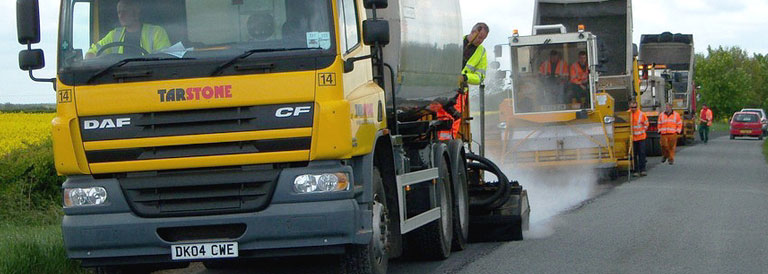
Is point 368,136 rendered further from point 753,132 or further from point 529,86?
point 753,132

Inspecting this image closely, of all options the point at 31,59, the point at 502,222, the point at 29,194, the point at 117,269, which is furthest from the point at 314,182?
the point at 29,194

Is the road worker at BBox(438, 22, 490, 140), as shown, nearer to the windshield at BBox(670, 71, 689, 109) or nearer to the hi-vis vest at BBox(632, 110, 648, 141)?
the hi-vis vest at BBox(632, 110, 648, 141)

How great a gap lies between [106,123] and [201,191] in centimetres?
78

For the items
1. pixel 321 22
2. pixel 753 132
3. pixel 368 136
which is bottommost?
pixel 753 132

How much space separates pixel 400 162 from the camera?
9625mm

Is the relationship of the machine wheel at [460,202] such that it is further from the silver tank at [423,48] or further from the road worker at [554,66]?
the road worker at [554,66]

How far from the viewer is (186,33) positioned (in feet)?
26.9

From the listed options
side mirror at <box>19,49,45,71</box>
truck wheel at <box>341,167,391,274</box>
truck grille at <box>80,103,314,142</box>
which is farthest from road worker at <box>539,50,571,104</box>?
side mirror at <box>19,49,45,71</box>

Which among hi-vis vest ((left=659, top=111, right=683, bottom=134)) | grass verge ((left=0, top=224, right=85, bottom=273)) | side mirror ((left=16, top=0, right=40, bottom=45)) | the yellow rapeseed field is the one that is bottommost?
hi-vis vest ((left=659, top=111, right=683, bottom=134))

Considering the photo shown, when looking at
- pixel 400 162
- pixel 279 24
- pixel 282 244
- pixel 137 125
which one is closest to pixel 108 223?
pixel 137 125

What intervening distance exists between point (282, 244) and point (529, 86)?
51.9 ft

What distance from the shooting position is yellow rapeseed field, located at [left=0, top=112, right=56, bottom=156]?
58.0 ft

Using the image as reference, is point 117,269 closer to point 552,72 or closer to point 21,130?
point 21,130

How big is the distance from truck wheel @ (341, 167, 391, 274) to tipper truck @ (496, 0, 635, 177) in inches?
539
